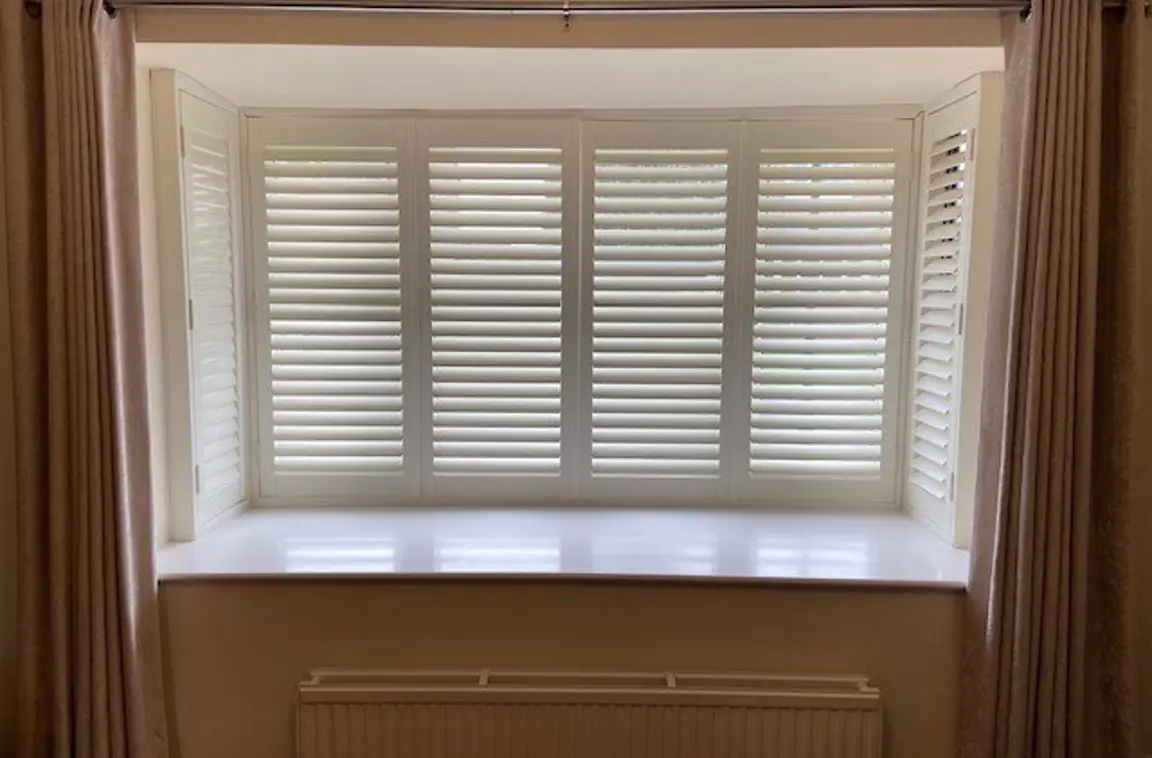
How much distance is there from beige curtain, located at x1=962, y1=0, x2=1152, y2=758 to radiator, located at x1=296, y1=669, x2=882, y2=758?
0.35m

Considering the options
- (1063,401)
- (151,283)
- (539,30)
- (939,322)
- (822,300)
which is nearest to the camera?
(1063,401)

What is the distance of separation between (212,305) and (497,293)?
0.77 meters

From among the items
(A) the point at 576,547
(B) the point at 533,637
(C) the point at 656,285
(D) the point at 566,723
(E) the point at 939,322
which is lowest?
(D) the point at 566,723

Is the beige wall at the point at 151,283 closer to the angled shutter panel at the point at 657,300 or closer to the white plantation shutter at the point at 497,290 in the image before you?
the white plantation shutter at the point at 497,290

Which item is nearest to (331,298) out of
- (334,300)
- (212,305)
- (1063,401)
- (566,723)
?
(334,300)

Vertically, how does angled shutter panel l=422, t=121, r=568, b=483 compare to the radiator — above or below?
above

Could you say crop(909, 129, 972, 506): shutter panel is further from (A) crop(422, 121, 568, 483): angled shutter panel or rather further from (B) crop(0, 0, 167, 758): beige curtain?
(B) crop(0, 0, 167, 758): beige curtain

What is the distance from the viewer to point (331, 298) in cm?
208

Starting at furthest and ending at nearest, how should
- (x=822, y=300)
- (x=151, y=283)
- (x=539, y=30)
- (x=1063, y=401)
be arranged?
(x=822, y=300)
(x=151, y=283)
(x=539, y=30)
(x=1063, y=401)

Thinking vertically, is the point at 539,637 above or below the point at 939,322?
below

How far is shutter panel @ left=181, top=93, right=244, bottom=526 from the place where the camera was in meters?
1.84

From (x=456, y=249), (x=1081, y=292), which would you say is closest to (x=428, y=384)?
(x=456, y=249)

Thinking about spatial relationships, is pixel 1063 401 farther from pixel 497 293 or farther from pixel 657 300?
pixel 497 293

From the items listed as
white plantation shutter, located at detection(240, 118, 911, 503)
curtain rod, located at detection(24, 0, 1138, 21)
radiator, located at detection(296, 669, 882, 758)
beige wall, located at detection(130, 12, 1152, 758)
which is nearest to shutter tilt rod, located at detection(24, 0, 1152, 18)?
curtain rod, located at detection(24, 0, 1138, 21)
